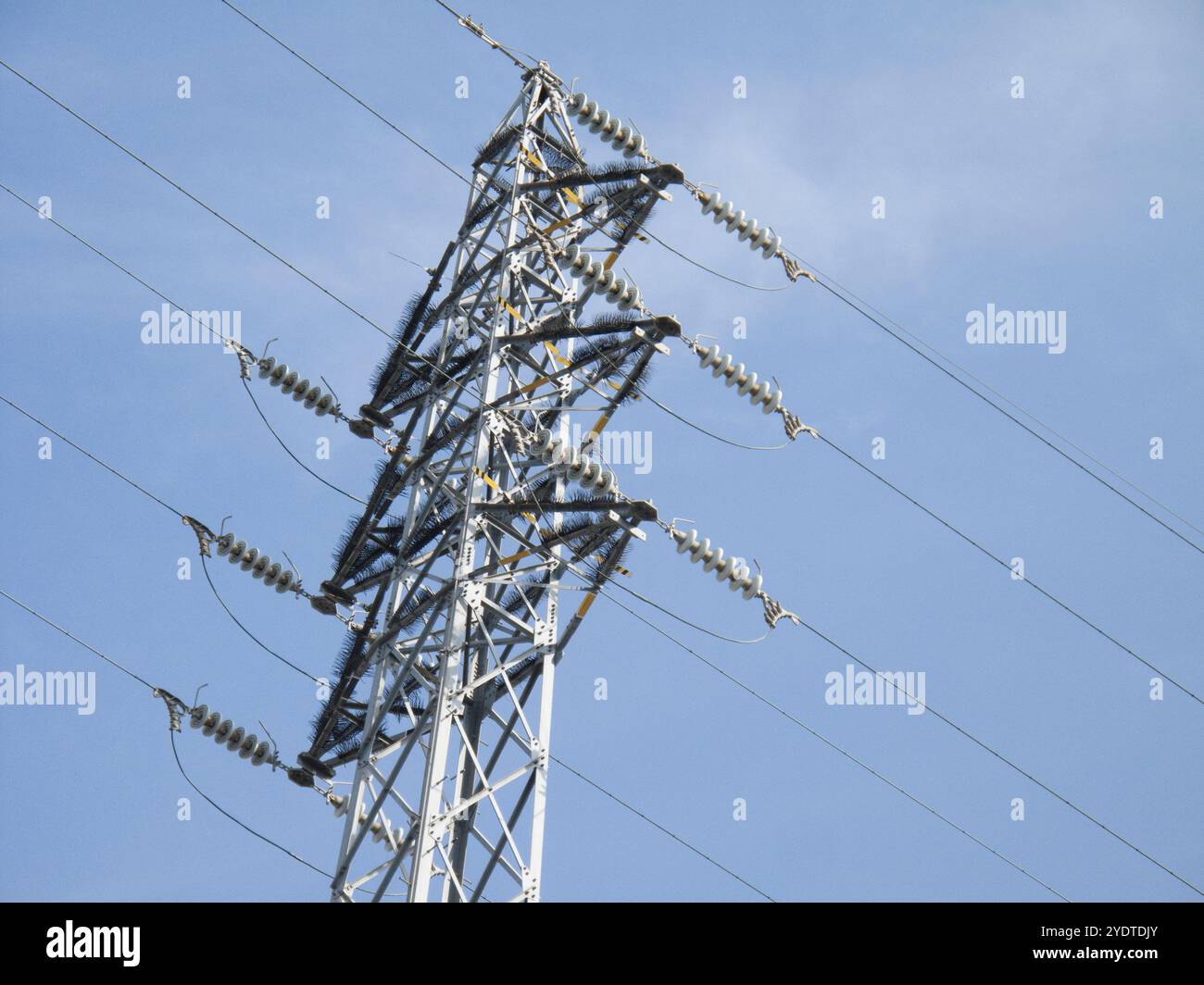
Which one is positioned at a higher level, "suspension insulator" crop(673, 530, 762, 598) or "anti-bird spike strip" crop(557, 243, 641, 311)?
"anti-bird spike strip" crop(557, 243, 641, 311)

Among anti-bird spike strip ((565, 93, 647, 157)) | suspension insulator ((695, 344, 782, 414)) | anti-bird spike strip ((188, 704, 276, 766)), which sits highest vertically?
anti-bird spike strip ((565, 93, 647, 157))

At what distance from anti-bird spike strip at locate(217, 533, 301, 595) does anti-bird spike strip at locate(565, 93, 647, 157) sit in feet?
27.2

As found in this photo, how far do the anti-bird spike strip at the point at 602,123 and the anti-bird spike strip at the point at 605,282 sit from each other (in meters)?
3.69

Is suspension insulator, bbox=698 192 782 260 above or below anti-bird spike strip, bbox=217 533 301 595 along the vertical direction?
above

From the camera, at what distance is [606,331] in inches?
930

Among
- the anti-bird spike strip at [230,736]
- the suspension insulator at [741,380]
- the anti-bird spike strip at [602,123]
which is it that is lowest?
the anti-bird spike strip at [230,736]

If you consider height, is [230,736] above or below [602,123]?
below

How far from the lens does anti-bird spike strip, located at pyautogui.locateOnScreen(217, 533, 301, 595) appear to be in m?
26.6

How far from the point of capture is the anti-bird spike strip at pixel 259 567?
87.3 feet

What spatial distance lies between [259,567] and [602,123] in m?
8.58

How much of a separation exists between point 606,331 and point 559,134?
17.9 ft

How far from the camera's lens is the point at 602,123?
1081 inches

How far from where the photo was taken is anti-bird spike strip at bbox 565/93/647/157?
27500 millimetres
